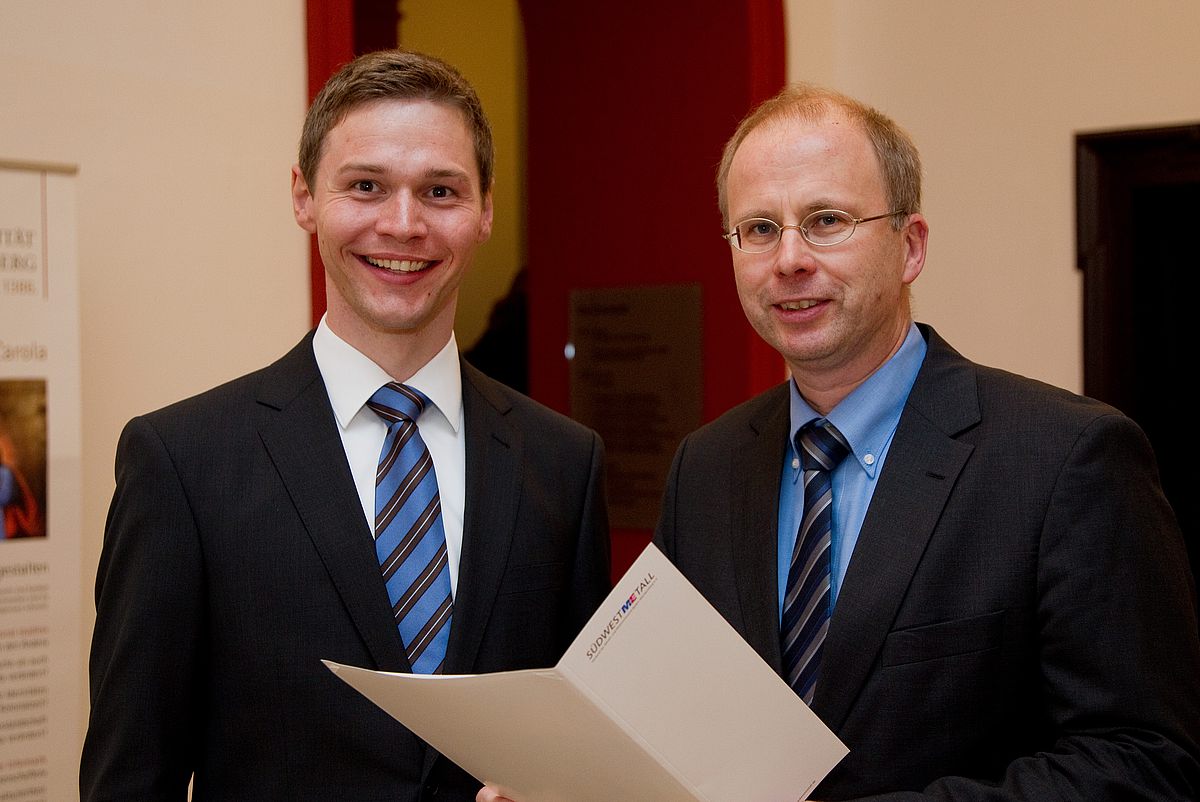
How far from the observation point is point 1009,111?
475 cm

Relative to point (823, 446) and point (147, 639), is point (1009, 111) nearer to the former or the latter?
point (823, 446)

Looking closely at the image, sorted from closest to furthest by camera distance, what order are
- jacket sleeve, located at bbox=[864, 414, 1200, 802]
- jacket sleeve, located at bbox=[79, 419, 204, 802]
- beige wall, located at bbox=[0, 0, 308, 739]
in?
jacket sleeve, located at bbox=[864, 414, 1200, 802], jacket sleeve, located at bbox=[79, 419, 204, 802], beige wall, located at bbox=[0, 0, 308, 739]

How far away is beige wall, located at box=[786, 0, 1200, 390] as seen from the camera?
4504 millimetres

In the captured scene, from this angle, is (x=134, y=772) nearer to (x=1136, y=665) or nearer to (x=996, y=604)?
(x=996, y=604)

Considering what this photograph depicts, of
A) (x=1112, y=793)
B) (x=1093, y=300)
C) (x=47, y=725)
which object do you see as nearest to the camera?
(x=1112, y=793)

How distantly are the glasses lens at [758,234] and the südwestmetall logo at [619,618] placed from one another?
30.2 inches

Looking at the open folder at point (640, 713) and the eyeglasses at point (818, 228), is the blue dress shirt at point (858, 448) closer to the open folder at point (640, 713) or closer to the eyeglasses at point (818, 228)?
the eyeglasses at point (818, 228)

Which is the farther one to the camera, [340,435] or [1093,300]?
[1093,300]

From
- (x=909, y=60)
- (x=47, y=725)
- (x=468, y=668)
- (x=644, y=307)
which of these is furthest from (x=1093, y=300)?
(x=47, y=725)

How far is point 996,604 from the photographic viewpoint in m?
1.83

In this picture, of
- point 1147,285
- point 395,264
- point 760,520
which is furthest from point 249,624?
point 1147,285

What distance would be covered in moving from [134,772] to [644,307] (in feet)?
11.3

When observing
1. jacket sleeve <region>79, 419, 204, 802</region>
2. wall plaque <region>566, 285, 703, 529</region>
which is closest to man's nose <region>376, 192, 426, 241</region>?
jacket sleeve <region>79, 419, 204, 802</region>

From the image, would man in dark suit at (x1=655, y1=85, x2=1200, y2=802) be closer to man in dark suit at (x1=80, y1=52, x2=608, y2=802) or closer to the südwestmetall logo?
man in dark suit at (x1=80, y1=52, x2=608, y2=802)
